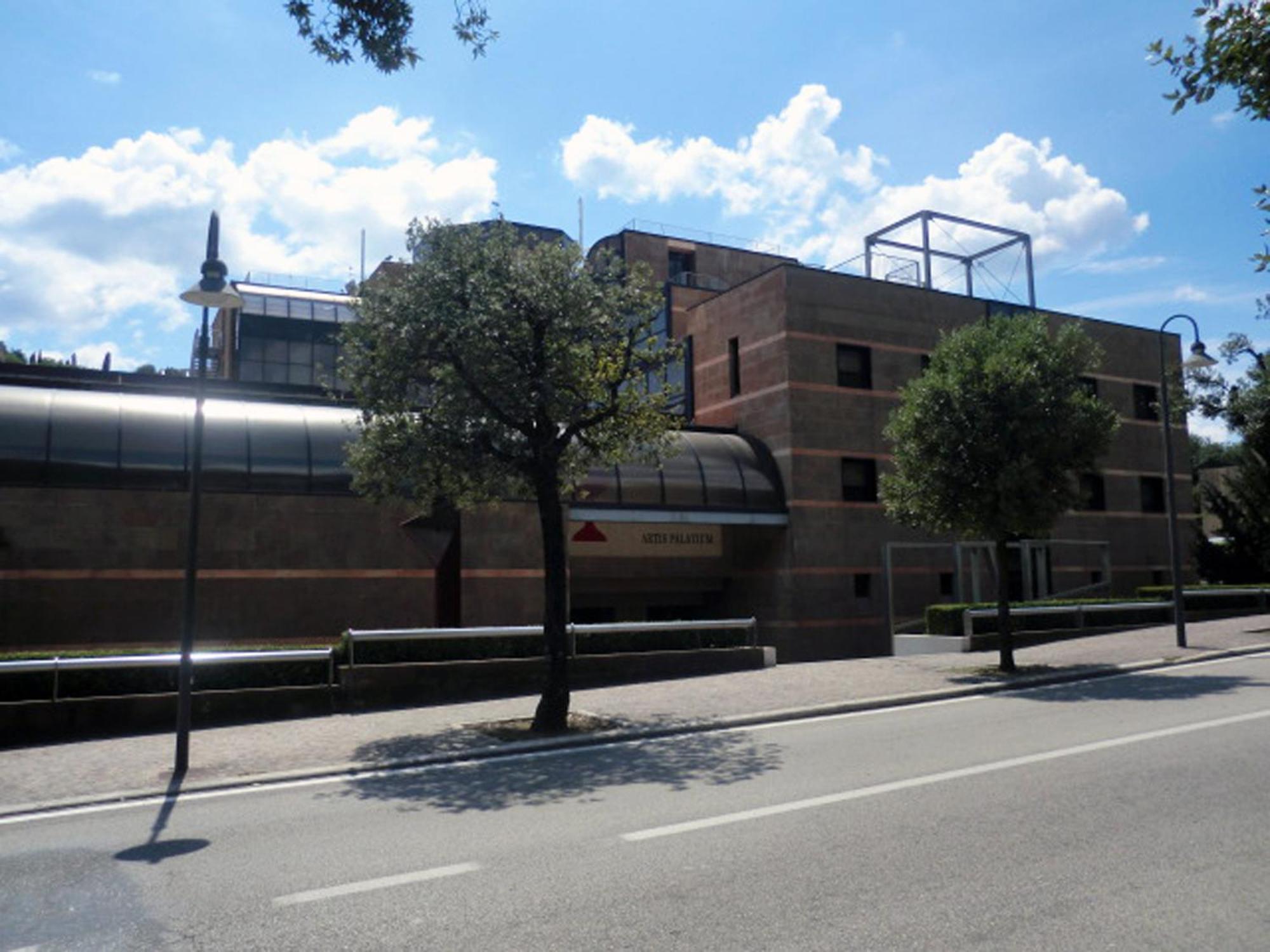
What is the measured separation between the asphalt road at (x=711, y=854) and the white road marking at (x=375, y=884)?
0.03m

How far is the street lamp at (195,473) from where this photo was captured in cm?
1130

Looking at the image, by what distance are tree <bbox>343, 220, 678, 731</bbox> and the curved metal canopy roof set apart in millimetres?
4829

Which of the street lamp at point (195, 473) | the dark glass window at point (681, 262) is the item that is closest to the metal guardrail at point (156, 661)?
the street lamp at point (195, 473)

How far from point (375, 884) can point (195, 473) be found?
7278mm

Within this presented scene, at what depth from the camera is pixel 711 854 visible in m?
6.78

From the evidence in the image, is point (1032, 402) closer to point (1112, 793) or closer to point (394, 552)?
point (1112, 793)

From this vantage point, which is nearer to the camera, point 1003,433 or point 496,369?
point 496,369

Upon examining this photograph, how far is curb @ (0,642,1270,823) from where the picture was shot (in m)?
10.0

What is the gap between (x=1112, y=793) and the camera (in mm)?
8148

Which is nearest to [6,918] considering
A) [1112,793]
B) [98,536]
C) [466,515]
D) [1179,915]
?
[1179,915]

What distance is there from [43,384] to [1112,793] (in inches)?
895

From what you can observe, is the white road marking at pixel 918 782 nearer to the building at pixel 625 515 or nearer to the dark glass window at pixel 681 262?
the building at pixel 625 515

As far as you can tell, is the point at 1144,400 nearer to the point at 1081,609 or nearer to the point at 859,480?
the point at 859,480

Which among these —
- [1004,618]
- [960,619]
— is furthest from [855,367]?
[1004,618]
